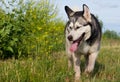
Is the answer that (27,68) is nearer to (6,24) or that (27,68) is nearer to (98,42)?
(98,42)

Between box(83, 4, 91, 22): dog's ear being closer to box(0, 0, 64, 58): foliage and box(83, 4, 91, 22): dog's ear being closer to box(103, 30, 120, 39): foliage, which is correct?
box(0, 0, 64, 58): foliage

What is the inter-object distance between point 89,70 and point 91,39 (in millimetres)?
612

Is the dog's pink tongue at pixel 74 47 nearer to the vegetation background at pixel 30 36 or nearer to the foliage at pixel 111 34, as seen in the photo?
the vegetation background at pixel 30 36

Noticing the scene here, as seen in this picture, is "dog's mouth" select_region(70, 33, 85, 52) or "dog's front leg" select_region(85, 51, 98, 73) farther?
"dog's front leg" select_region(85, 51, 98, 73)

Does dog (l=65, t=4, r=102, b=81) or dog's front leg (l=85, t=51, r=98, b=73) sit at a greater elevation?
dog (l=65, t=4, r=102, b=81)

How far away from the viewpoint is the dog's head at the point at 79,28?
6414 millimetres

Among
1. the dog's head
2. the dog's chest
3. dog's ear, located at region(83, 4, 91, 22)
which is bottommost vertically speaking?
the dog's chest

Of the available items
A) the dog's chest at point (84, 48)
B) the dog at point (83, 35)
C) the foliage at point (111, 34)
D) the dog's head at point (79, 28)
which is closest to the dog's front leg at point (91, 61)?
the dog at point (83, 35)

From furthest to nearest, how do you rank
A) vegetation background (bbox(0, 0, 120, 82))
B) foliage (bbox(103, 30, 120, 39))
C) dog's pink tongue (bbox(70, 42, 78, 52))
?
foliage (bbox(103, 30, 120, 39)) → vegetation background (bbox(0, 0, 120, 82)) → dog's pink tongue (bbox(70, 42, 78, 52))

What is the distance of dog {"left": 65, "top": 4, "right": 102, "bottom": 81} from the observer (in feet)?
21.3

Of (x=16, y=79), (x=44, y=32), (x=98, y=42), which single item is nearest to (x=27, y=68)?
(x=16, y=79)

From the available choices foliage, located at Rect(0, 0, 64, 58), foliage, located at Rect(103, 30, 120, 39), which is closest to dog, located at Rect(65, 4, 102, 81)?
foliage, located at Rect(0, 0, 64, 58)

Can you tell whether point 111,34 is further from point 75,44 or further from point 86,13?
point 75,44

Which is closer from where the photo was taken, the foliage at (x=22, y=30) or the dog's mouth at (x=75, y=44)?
the dog's mouth at (x=75, y=44)
